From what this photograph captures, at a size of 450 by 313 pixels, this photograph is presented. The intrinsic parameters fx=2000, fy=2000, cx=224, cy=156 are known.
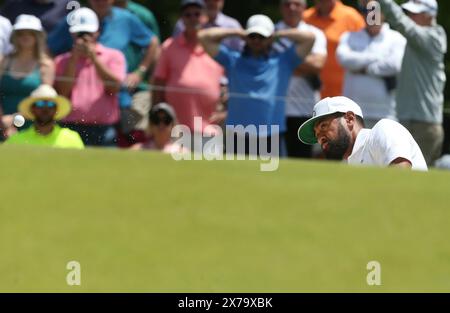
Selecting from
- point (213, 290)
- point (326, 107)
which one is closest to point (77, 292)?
point (213, 290)

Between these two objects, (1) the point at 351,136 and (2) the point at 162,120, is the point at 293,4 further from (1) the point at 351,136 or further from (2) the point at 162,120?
(1) the point at 351,136

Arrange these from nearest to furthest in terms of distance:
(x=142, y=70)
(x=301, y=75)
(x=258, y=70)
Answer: (x=258, y=70)
(x=142, y=70)
(x=301, y=75)

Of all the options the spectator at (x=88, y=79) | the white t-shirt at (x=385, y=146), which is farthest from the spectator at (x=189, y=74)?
the white t-shirt at (x=385, y=146)

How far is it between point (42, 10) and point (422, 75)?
266 centimetres

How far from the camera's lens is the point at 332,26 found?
559 inches

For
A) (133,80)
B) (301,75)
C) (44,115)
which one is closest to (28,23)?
(44,115)

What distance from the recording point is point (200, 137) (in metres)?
14.0

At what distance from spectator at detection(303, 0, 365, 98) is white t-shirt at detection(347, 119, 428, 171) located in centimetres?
416

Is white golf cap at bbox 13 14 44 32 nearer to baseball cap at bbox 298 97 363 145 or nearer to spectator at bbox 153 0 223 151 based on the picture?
spectator at bbox 153 0 223 151

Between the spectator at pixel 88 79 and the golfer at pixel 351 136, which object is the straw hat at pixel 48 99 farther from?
the golfer at pixel 351 136

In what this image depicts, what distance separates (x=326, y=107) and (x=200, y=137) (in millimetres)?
4425

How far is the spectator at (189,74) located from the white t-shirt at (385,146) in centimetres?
407

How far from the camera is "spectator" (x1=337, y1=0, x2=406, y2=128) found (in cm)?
1397

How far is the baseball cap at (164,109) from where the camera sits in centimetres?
1388
